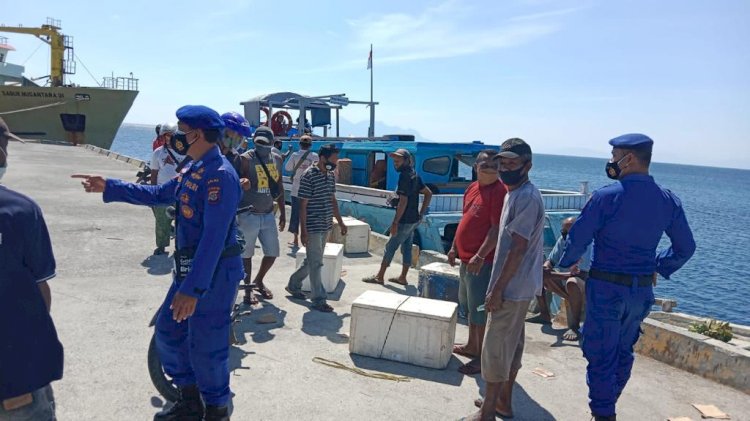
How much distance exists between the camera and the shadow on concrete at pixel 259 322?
17.2 ft

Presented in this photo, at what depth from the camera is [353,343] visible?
499 centimetres

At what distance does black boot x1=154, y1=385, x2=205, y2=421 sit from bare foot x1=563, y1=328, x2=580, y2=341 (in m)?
3.98

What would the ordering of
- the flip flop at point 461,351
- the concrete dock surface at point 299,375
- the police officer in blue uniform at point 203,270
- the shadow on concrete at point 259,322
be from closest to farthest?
1. the police officer in blue uniform at point 203,270
2. the concrete dock surface at point 299,375
3. the flip flop at point 461,351
4. the shadow on concrete at point 259,322

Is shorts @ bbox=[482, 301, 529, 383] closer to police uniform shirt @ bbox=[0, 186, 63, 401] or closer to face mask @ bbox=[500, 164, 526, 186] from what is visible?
face mask @ bbox=[500, 164, 526, 186]

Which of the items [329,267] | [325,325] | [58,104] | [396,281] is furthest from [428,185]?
[58,104]

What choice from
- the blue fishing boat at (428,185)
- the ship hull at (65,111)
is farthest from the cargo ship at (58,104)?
the blue fishing boat at (428,185)

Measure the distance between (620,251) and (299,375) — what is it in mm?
2702

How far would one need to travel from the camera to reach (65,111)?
38.7 meters

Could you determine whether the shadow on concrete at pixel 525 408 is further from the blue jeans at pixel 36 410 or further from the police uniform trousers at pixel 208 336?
the blue jeans at pixel 36 410

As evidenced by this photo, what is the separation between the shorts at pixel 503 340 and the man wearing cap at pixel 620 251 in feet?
1.55

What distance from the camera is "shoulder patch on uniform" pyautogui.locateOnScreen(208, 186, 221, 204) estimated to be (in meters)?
3.12

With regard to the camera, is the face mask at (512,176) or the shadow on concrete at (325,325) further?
the shadow on concrete at (325,325)

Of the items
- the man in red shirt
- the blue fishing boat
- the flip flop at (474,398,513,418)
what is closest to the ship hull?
the blue fishing boat

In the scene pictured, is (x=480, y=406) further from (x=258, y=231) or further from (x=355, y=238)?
(x=355, y=238)
